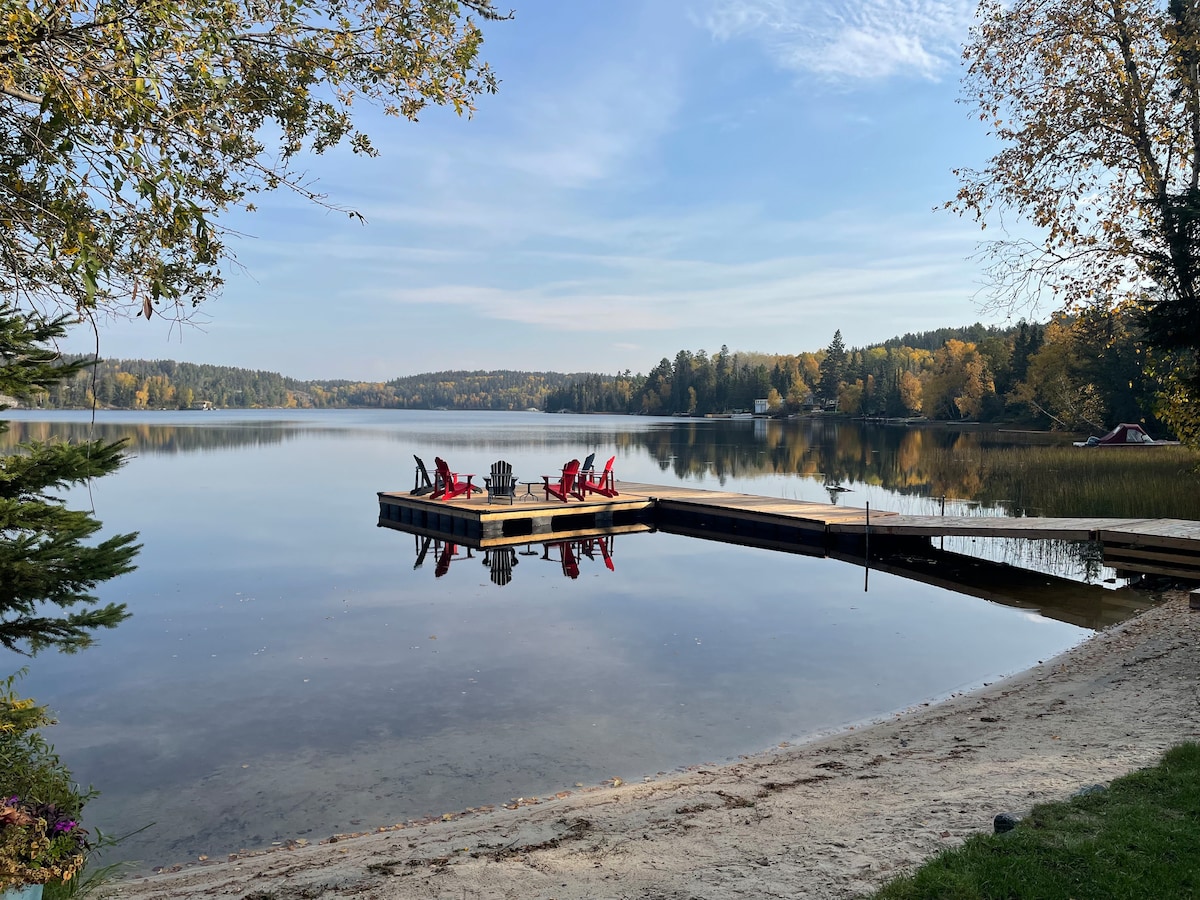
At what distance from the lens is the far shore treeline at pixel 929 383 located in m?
29.4

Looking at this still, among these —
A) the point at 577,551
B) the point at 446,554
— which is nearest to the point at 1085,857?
the point at 577,551

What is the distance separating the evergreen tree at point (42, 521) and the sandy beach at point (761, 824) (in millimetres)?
1935

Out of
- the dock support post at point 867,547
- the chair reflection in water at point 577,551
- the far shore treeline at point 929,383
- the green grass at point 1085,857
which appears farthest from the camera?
the far shore treeline at point 929,383

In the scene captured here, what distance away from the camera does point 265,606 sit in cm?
1465

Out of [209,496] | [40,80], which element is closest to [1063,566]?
[40,80]

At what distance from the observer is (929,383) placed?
3976 inches

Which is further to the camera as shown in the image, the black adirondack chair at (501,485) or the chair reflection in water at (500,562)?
the black adirondack chair at (501,485)

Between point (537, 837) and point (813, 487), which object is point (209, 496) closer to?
point (813, 487)

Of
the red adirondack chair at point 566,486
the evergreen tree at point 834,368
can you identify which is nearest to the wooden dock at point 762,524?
the red adirondack chair at point 566,486

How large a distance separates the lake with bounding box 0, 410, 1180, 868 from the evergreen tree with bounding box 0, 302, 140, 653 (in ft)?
6.20

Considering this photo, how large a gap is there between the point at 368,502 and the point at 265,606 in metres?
15.7

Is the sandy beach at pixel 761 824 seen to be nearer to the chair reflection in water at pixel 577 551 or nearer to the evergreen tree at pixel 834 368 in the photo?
the chair reflection in water at pixel 577 551

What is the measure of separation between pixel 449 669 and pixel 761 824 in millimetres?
6187

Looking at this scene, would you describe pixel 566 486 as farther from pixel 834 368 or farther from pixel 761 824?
pixel 834 368
